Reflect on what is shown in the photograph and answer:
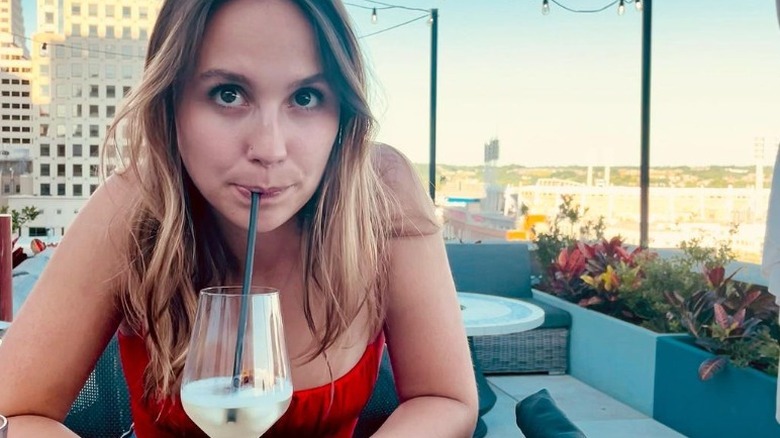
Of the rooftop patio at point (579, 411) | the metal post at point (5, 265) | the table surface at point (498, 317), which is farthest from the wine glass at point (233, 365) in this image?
the rooftop patio at point (579, 411)

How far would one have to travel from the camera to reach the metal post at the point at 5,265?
1649 millimetres

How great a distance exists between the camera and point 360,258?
1188 mm

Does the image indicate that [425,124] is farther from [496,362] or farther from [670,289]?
[670,289]

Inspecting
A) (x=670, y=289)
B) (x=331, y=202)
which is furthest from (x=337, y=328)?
(x=670, y=289)

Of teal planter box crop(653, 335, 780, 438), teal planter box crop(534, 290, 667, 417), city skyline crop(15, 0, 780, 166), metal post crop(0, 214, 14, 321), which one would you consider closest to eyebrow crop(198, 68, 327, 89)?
metal post crop(0, 214, 14, 321)

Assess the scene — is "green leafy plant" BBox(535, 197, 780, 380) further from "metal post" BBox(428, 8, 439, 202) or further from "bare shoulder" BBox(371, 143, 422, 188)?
"metal post" BBox(428, 8, 439, 202)

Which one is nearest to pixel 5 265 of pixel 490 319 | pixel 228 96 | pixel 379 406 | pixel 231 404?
pixel 379 406

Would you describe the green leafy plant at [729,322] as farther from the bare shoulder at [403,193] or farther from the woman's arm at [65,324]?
the woman's arm at [65,324]

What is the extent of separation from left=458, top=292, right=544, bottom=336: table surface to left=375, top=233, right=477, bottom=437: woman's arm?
1.58 m

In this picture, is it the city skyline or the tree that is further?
the tree

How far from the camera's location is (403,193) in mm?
1331

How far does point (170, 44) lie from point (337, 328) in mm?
525

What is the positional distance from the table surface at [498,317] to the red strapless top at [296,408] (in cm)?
160

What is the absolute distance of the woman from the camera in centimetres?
94
